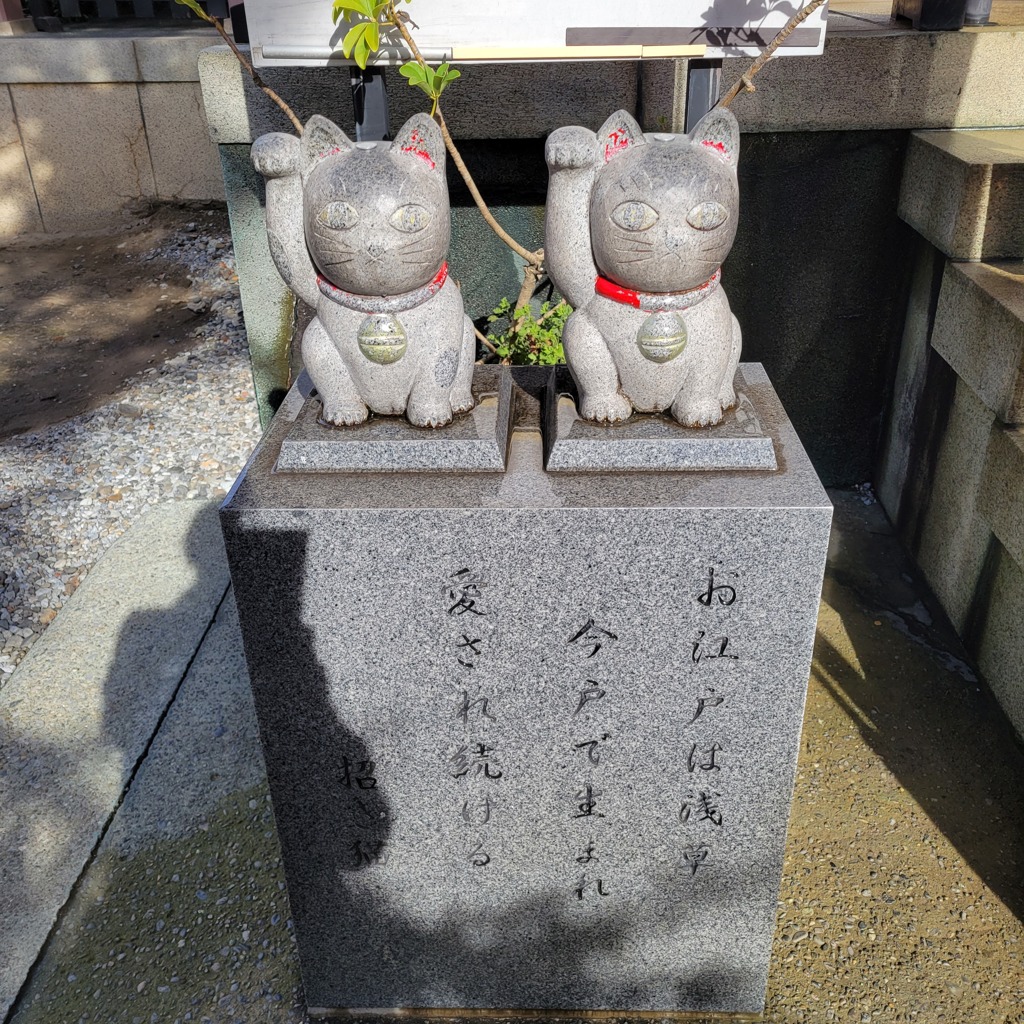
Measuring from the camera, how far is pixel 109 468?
6.05 m

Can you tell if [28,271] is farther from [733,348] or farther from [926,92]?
[733,348]

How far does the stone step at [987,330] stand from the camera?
382cm

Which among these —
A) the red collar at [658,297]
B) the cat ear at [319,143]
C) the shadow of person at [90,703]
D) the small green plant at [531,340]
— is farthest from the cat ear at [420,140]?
the shadow of person at [90,703]

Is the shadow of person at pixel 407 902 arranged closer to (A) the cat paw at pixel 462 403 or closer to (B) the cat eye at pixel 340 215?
(A) the cat paw at pixel 462 403

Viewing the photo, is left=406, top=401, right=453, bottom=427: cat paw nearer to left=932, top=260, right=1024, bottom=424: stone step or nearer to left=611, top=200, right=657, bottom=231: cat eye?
left=611, top=200, right=657, bottom=231: cat eye

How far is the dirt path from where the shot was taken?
7281 millimetres

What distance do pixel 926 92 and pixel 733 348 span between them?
3055mm

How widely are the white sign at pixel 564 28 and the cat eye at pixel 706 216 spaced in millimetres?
1034

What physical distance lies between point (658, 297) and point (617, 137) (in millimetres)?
418

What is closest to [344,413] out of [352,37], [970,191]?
[352,37]

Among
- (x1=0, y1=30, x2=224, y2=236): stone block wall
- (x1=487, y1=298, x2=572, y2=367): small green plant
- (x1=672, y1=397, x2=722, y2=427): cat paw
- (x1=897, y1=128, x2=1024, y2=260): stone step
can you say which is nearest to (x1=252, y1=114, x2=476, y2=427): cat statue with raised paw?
(x1=672, y1=397, x2=722, y2=427): cat paw

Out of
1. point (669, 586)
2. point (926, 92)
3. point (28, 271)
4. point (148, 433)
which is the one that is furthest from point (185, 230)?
point (669, 586)

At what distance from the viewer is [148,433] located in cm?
641

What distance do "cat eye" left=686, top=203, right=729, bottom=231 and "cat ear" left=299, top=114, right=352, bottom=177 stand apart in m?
0.91
